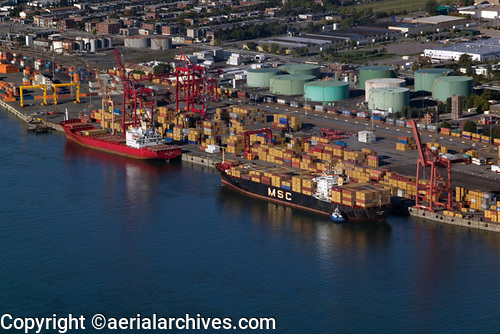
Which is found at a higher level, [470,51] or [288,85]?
[470,51]

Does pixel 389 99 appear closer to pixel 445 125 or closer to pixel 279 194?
pixel 445 125

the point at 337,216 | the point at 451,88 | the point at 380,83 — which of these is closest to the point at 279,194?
the point at 337,216

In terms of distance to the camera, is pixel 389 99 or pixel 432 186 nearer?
pixel 432 186

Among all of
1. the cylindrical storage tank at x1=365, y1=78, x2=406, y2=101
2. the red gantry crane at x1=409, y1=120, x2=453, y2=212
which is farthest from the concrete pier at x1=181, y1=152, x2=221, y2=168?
the cylindrical storage tank at x1=365, y1=78, x2=406, y2=101

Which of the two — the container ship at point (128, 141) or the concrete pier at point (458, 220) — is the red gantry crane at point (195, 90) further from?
the concrete pier at point (458, 220)

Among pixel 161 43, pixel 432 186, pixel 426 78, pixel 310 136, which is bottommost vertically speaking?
pixel 432 186

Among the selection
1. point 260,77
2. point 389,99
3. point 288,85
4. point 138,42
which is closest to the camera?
point 389,99
